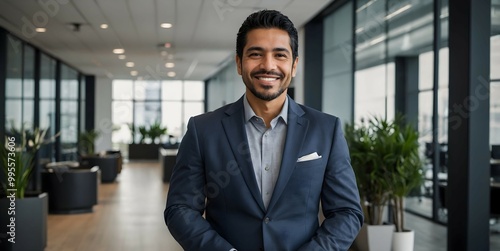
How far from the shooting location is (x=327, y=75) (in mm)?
9289

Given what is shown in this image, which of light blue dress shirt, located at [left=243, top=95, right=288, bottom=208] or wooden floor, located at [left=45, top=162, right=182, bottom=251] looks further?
wooden floor, located at [left=45, top=162, right=182, bottom=251]

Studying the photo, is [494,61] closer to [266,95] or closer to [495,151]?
[495,151]

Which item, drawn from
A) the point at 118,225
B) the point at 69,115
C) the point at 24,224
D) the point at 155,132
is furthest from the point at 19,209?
the point at 155,132

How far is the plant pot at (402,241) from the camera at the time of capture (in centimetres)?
542

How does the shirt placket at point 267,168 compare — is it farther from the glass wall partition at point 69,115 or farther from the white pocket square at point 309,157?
Result: the glass wall partition at point 69,115

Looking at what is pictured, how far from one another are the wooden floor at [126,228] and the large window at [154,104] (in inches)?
432

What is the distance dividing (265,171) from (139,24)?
8.23 m

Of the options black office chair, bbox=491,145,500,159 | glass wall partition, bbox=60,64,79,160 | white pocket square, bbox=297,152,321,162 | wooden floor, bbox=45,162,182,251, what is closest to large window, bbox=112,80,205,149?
glass wall partition, bbox=60,64,79,160

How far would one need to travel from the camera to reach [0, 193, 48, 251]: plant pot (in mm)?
5539

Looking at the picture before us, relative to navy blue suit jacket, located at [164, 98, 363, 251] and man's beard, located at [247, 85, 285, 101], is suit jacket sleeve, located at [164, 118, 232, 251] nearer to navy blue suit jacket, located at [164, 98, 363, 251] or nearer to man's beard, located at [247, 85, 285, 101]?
navy blue suit jacket, located at [164, 98, 363, 251]

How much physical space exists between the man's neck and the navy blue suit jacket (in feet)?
0.12

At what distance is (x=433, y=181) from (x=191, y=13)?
4032mm

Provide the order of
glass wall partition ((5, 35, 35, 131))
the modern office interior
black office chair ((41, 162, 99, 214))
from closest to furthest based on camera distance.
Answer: the modern office interior → black office chair ((41, 162, 99, 214)) → glass wall partition ((5, 35, 35, 131))

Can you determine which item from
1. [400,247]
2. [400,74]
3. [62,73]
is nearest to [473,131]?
[400,247]
